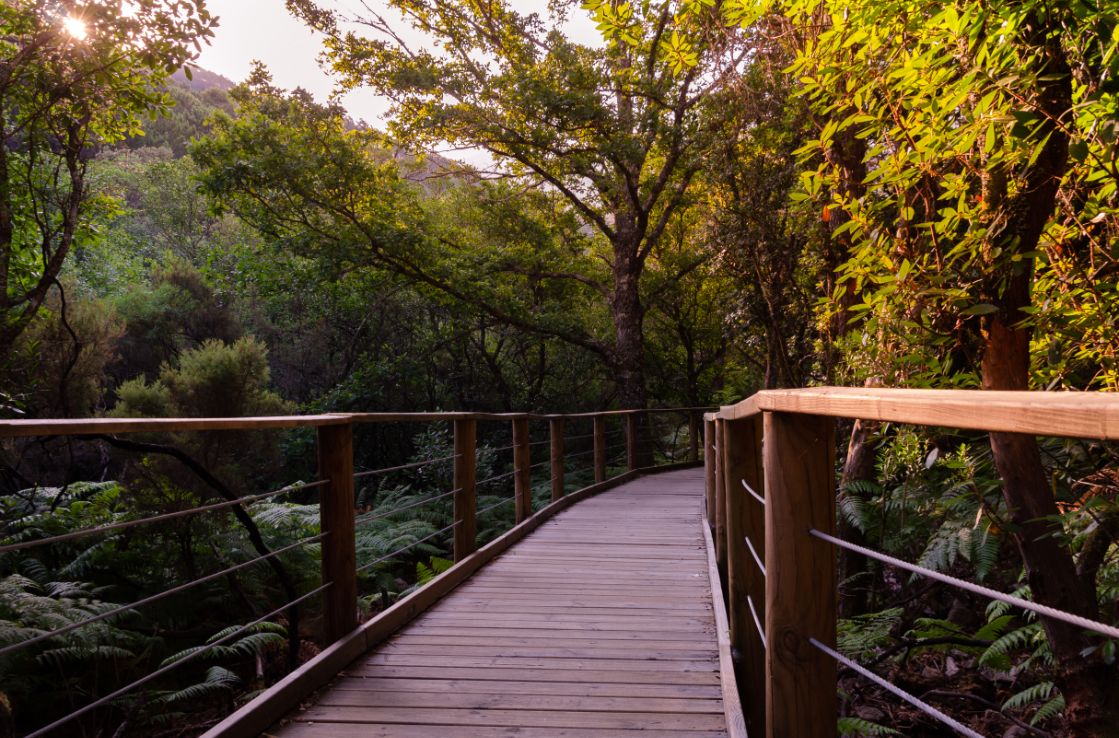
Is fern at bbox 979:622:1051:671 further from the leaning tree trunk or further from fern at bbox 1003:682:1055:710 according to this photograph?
the leaning tree trunk

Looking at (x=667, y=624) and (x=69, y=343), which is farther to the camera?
(x=69, y=343)

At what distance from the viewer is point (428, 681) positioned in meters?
3.08

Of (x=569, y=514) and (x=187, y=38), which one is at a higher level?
(x=187, y=38)

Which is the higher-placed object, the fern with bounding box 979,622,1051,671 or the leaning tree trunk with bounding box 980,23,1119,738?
the leaning tree trunk with bounding box 980,23,1119,738

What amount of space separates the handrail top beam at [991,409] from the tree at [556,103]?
10.0 m

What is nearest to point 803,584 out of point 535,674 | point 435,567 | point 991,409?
point 991,409

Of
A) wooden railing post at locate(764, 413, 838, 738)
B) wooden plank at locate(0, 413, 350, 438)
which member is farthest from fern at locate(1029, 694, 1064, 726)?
wooden plank at locate(0, 413, 350, 438)

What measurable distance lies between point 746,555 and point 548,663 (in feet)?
3.35

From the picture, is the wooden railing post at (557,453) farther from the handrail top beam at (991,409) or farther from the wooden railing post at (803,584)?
the handrail top beam at (991,409)

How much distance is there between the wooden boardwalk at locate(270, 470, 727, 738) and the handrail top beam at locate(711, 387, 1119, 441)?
1.73 m

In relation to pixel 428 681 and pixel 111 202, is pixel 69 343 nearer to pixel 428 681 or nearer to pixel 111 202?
pixel 111 202

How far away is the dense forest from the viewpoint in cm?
280

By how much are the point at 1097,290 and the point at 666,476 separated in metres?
10.9

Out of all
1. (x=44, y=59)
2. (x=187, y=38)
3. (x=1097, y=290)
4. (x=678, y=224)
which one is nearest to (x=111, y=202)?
(x=44, y=59)
